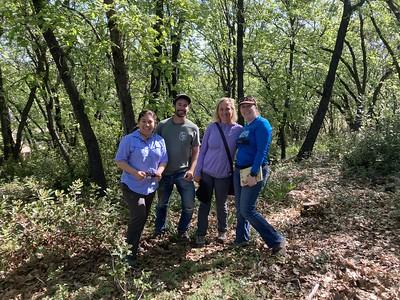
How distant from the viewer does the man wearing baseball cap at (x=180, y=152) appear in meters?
5.62

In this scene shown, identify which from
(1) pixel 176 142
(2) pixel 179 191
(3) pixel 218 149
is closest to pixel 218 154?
(3) pixel 218 149

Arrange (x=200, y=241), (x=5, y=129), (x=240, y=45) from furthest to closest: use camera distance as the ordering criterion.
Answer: (x=5, y=129) < (x=240, y=45) < (x=200, y=241)

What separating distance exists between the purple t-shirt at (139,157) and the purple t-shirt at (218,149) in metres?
0.80

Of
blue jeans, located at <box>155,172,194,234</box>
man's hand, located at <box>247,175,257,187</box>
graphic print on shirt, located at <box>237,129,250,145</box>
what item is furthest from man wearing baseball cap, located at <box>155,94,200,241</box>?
man's hand, located at <box>247,175,257,187</box>

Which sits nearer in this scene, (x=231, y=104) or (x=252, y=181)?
(x=252, y=181)

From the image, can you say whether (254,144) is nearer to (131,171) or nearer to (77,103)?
(131,171)

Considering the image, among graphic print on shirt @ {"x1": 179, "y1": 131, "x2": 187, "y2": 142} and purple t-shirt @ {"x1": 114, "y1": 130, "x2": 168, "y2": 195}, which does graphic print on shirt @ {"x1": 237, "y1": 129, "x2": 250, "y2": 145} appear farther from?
purple t-shirt @ {"x1": 114, "y1": 130, "x2": 168, "y2": 195}

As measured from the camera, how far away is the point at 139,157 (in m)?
4.93

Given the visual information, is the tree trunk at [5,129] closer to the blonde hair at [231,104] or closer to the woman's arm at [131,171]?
the woman's arm at [131,171]

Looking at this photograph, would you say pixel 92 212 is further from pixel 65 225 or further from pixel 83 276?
pixel 83 276

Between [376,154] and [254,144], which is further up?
[254,144]

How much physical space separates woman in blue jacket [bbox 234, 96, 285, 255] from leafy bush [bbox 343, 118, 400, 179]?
4.98 metres

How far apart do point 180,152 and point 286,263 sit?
216cm

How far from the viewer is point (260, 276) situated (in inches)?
184
